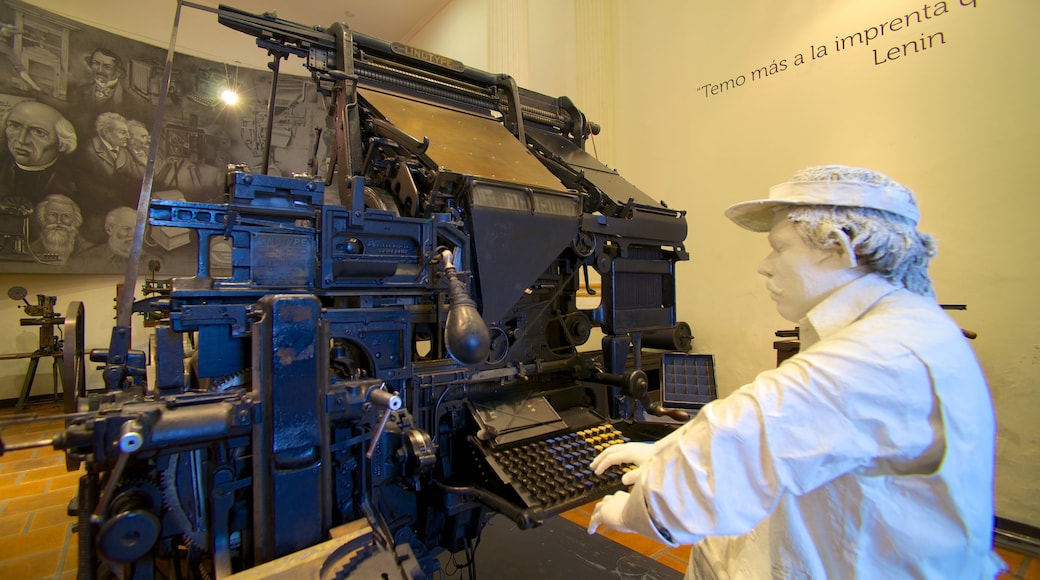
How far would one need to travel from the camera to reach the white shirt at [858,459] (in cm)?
79

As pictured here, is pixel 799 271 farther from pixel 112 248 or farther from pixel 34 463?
pixel 112 248

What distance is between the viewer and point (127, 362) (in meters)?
1.54

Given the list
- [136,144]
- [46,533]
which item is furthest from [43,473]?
[136,144]

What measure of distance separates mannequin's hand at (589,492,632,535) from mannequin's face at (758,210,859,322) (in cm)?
62

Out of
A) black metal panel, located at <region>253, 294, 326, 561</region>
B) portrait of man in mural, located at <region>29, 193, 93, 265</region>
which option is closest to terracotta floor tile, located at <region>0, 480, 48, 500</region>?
portrait of man in mural, located at <region>29, 193, 93, 265</region>

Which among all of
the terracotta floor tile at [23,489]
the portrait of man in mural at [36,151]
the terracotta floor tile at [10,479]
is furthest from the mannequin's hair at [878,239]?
the portrait of man in mural at [36,151]

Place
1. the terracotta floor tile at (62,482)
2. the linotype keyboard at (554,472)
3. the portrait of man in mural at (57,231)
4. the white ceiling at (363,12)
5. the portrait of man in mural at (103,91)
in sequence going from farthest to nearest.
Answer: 1. the white ceiling at (363,12)
2. the portrait of man in mural at (103,91)
3. the portrait of man in mural at (57,231)
4. the terracotta floor tile at (62,482)
5. the linotype keyboard at (554,472)

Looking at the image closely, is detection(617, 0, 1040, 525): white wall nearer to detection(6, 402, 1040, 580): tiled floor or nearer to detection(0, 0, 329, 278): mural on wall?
detection(6, 402, 1040, 580): tiled floor

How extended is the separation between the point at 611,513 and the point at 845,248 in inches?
30.6

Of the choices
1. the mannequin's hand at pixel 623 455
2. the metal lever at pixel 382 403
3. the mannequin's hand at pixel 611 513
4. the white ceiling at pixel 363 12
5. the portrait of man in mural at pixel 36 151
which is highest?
the white ceiling at pixel 363 12

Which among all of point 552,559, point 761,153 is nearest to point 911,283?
point 552,559

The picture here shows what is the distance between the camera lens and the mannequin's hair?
97cm

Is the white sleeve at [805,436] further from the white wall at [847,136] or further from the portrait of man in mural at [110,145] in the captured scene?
the portrait of man in mural at [110,145]

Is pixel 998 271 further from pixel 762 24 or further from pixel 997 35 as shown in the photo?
pixel 762 24
